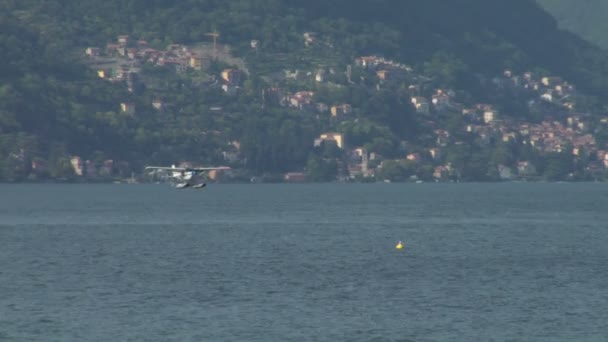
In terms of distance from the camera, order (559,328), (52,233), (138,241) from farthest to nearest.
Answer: (52,233), (138,241), (559,328)

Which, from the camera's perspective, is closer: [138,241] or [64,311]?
[64,311]

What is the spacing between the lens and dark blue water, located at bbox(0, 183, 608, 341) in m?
78.5

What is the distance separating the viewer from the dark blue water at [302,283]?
78500 millimetres

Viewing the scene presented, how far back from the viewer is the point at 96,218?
609ft

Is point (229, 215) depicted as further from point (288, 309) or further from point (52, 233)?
point (288, 309)

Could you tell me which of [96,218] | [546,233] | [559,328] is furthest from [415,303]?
[96,218]

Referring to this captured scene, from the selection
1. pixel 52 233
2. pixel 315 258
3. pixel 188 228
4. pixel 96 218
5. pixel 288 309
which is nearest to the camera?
pixel 288 309

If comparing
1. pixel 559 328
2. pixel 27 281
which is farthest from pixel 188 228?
pixel 559 328

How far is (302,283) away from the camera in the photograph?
325 feet

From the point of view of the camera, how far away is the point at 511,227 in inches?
6540

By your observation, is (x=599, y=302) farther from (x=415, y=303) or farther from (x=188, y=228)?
(x=188, y=228)

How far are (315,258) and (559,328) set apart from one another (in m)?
42.9

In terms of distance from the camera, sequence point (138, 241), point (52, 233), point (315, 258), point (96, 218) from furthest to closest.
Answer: point (96, 218) < point (52, 233) < point (138, 241) < point (315, 258)

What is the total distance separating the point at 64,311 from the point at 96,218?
10274 cm
